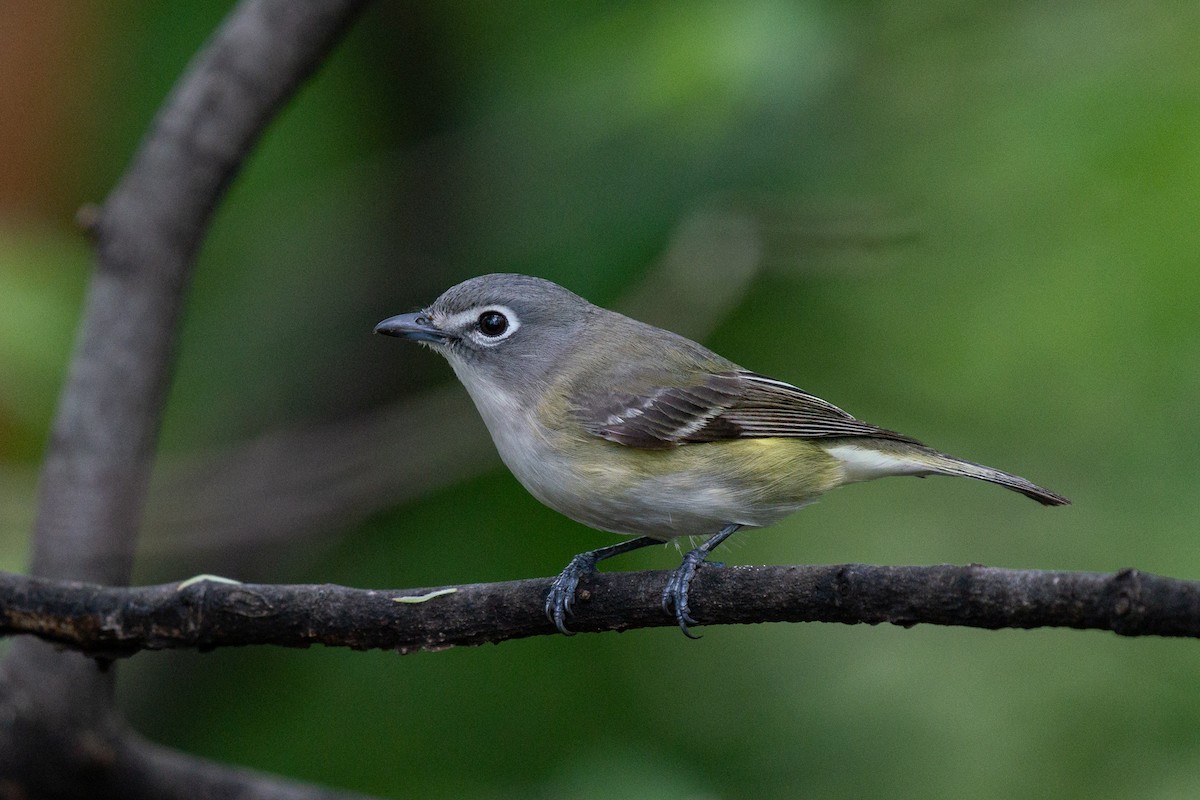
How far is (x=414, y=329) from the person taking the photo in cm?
413

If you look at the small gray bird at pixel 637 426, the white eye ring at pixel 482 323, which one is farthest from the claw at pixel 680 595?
the white eye ring at pixel 482 323

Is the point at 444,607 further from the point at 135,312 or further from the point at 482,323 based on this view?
the point at 135,312

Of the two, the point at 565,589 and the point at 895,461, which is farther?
the point at 895,461

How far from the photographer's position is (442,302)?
13.8ft

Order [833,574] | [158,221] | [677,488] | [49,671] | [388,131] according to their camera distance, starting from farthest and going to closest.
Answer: [388,131] < [158,221] < [49,671] < [677,488] < [833,574]

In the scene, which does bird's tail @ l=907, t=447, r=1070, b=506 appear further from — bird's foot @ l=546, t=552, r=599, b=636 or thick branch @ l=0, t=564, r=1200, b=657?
bird's foot @ l=546, t=552, r=599, b=636

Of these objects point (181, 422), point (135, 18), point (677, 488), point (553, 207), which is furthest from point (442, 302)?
point (135, 18)

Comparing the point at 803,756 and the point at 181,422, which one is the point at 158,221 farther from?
the point at 803,756

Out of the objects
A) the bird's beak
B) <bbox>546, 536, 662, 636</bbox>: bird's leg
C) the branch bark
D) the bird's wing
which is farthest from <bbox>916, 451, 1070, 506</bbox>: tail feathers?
the branch bark

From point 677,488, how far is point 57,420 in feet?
8.27

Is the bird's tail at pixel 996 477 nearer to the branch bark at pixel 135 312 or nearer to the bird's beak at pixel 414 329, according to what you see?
the bird's beak at pixel 414 329

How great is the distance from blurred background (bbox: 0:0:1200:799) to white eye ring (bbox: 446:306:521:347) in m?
0.44

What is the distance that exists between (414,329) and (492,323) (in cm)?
30

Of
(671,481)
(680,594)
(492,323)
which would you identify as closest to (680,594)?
(680,594)
